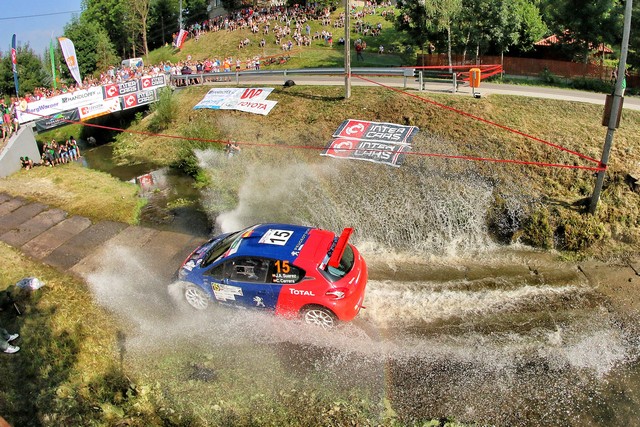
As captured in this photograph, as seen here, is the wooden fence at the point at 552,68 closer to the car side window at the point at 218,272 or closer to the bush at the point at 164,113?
the bush at the point at 164,113

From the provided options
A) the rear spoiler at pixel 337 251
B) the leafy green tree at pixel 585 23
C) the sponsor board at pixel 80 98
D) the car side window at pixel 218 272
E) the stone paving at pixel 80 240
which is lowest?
the stone paving at pixel 80 240

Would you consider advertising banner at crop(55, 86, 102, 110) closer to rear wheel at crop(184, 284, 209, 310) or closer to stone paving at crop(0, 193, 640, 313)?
stone paving at crop(0, 193, 640, 313)

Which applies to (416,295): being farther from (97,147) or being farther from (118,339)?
(97,147)

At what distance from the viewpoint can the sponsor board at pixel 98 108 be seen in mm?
23344

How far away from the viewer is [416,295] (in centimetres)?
1111

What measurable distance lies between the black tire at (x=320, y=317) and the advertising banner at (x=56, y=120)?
18389 mm

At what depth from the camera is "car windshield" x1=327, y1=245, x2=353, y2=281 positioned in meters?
9.39

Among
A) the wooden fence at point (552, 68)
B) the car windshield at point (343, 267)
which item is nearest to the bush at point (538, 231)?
the car windshield at point (343, 267)

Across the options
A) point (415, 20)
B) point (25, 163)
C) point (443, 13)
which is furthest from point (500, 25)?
point (25, 163)

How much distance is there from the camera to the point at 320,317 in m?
9.42

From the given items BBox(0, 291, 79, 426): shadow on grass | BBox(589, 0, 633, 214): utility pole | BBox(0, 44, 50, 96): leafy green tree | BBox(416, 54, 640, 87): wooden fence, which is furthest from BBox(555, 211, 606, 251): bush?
BBox(0, 44, 50, 96): leafy green tree

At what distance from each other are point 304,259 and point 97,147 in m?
22.0

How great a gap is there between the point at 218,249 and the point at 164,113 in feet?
56.6

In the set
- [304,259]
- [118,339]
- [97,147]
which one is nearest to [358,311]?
[304,259]
